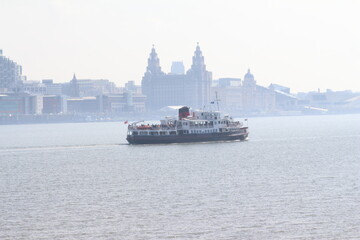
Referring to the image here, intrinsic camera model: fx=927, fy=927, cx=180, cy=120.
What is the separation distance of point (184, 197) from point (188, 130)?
67.4m

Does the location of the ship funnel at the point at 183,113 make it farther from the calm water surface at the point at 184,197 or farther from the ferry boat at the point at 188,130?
the calm water surface at the point at 184,197

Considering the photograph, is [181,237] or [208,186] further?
[208,186]

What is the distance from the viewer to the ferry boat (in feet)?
426

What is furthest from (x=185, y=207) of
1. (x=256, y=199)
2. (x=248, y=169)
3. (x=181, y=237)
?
(x=248, y=169)

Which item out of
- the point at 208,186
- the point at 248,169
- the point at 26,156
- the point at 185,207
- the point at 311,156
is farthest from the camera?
the point at 26,156

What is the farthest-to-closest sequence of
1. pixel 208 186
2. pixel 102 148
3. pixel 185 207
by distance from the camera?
pixel 102 148
pixel 208 186
pixel 185 207

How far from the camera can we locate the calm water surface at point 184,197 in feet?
170

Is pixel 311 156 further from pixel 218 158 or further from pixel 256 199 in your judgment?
pixel 256 199

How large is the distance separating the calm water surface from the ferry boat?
2338cm

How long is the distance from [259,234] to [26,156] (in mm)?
69803

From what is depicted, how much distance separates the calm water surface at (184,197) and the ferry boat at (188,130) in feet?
76.7

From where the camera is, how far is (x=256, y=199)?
204 ft

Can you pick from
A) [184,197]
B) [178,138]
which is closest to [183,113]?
[178,138]

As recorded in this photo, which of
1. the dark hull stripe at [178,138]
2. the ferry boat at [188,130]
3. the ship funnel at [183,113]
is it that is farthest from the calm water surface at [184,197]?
the ship funnel at [183,113]
